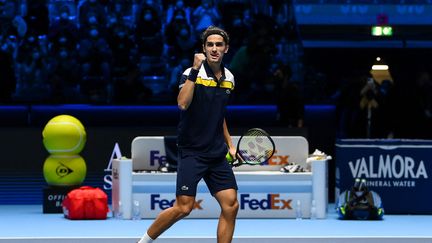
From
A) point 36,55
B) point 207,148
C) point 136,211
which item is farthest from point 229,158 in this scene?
point 36,55

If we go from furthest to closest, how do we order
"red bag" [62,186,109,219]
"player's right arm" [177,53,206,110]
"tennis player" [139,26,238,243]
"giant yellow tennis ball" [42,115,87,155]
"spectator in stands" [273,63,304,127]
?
"spectator in stands" [273,63,304,127] → "giant yellow tennis ball" [42,115,87,155] → "red bag" [62,186,109,219] → "tennis player" [139,26,238,243] → "player's right arm" [177,53,206,110]

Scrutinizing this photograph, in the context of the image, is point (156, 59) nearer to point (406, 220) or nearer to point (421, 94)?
point (421, 94)

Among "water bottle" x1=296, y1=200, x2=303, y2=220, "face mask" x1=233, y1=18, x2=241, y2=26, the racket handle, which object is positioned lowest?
"water bottle" x1=296, y1=200, x2=303, y2=220

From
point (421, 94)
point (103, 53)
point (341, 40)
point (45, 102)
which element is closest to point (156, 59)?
point (103, 53)

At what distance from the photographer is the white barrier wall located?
977 cm

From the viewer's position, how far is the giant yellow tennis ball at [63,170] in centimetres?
1023

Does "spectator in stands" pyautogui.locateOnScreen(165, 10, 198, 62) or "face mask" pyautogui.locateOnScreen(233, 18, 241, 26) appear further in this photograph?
"face mask" pyautogui.locateOnScreen(233, 18, 241, 26)

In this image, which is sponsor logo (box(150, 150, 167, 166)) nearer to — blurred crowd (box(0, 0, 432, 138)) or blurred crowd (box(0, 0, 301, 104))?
blurred crowd (box(0, 0, 432, 138))

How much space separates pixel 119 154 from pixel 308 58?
4.56m

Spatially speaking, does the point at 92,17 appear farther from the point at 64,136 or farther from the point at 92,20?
the point at 64,136

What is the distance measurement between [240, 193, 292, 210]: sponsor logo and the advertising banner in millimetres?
753

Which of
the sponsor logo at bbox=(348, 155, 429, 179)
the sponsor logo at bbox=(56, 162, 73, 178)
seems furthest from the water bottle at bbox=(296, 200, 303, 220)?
the sponsor logo at bbox=(56, 162, 73, 178)

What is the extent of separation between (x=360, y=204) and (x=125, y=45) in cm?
577

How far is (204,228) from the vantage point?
908cm
